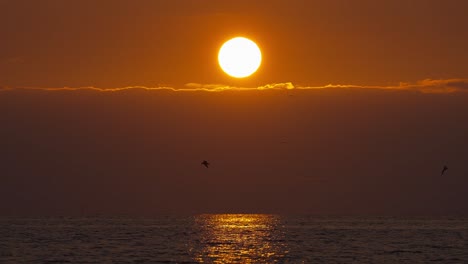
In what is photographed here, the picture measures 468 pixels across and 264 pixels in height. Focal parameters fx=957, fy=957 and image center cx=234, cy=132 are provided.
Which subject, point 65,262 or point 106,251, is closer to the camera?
point 65,262

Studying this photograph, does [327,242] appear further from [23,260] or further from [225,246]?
[23,260]

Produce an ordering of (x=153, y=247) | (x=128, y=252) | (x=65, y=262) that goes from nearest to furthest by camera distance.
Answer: (x=65, y=262) → (x=128, y=252) → (x=153, y=247)

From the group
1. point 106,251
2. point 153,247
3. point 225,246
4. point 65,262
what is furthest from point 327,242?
point 65,262

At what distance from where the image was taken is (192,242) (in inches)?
5384

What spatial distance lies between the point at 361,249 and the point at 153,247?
87.1 feet

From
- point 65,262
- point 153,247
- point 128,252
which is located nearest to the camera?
point 65,262

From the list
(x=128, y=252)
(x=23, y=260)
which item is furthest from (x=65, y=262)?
(x=128, y=252)

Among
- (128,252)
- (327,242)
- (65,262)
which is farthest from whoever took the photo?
(327,242)

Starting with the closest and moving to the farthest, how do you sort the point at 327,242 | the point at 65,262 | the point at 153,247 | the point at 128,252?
the point at 65,262
the point at 128,252
the point at 153,247
the point at 327,242

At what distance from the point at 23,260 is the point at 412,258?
138 feet

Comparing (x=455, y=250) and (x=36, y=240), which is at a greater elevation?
(x=36, y=240)

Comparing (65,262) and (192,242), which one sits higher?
(192,242)

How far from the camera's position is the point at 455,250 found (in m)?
119

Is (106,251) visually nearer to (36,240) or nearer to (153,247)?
(153,247)
